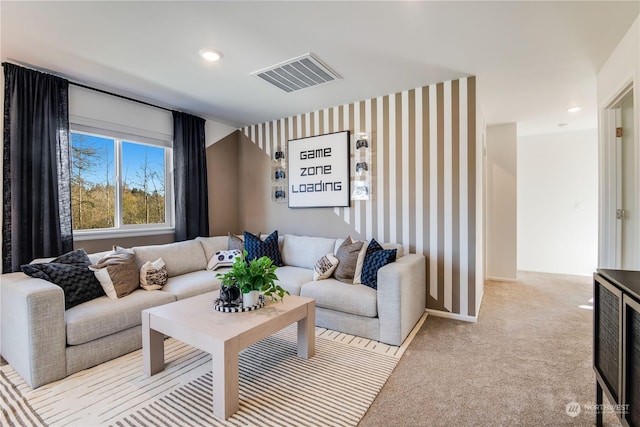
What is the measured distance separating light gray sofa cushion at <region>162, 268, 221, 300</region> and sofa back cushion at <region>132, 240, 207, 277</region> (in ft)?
0.33

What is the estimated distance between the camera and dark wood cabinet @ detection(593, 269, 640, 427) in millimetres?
1207

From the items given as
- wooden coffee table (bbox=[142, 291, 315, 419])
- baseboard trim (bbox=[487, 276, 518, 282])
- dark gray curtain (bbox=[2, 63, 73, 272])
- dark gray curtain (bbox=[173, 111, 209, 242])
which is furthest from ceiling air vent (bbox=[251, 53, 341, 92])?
baseboard trim (bbox=[487, 276, 518, 282])

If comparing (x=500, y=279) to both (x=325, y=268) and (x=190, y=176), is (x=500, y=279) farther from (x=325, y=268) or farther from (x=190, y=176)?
→ (x=190, y=176)

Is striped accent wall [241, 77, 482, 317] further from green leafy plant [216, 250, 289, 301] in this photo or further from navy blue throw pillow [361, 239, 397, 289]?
green leafy plant [216, 250, 289, 301]

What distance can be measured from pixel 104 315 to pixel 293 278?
165 centimetres

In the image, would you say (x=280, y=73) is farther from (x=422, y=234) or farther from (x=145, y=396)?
(x=145, y=396)

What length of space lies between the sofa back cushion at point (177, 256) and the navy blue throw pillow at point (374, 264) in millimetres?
1955

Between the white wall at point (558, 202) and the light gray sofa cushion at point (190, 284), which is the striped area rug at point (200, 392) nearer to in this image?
the light gray sofa cushion at point (190, 284)

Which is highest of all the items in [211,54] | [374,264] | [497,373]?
[211,54]

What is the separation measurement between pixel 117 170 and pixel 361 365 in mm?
3355

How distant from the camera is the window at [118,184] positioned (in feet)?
10.3

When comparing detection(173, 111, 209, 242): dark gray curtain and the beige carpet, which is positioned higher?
detection(173, 111, 209, 242): dark gray curtain

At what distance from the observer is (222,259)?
11.9 feet

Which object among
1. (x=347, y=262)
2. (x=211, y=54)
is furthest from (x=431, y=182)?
(x=211, y=54)
